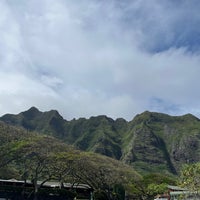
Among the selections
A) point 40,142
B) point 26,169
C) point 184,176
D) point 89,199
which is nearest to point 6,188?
point 26,169

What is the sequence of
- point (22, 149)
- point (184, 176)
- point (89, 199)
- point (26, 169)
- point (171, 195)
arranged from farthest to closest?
point (89, 199)
point (171, 195)
point (26, 169)
point (22, 149)
point (184, 176)

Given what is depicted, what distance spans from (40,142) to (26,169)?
664 cm

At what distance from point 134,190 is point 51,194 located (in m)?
17.9

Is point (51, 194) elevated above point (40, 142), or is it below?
below

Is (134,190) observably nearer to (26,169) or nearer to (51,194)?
(51,194)

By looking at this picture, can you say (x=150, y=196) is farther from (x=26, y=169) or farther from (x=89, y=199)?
(x=26, y=169)

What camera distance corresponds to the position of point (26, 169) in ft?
214

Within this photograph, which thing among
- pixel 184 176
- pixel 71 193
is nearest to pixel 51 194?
pixel 71 193

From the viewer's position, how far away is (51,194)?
7150cm

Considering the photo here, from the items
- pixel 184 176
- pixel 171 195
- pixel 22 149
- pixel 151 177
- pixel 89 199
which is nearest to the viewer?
pixel 184 176

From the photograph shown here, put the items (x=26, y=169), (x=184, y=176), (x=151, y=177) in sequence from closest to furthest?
(x=184, y=176) → (x=26, y=169) → (x=151, y=177)

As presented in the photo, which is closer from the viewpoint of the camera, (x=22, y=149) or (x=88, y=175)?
(x=22, y=149)

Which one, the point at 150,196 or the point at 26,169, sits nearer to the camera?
the point at 26,169

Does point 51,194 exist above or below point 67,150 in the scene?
below
